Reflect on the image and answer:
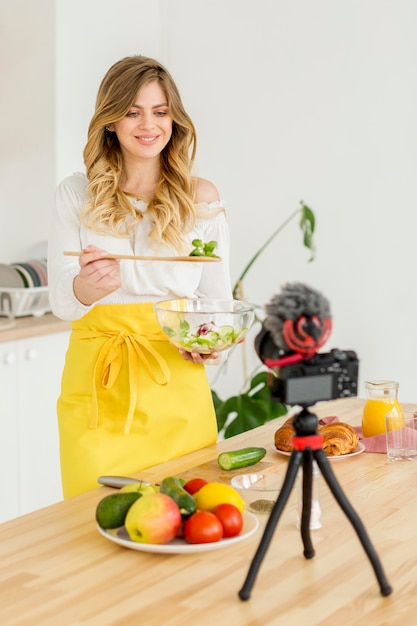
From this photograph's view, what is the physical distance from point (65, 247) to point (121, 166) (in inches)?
11.1

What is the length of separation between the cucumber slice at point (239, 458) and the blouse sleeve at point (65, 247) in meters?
0.53

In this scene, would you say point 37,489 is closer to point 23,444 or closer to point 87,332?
point 23,444

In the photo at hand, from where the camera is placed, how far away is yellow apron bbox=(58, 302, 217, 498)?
7.23 feet

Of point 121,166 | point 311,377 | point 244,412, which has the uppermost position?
point 121,166

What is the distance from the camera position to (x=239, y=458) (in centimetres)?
198

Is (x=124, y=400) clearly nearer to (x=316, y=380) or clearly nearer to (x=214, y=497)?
(x=214, y=497)

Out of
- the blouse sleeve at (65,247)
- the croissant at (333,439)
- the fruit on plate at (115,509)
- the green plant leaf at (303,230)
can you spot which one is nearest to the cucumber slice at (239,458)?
the croissant at (333,439)

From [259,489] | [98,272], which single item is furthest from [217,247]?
[259,489]

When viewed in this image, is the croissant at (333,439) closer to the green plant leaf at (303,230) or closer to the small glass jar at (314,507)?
the small glass jar at (314,507)

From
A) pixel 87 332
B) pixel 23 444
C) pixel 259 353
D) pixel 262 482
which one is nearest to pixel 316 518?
pixel 262 482

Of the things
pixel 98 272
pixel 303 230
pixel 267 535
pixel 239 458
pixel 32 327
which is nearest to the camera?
pixel 267 535

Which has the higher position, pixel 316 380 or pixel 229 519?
pixel 316 380

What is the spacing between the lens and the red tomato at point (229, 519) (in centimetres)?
155

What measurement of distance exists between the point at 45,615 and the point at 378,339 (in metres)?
2.97
